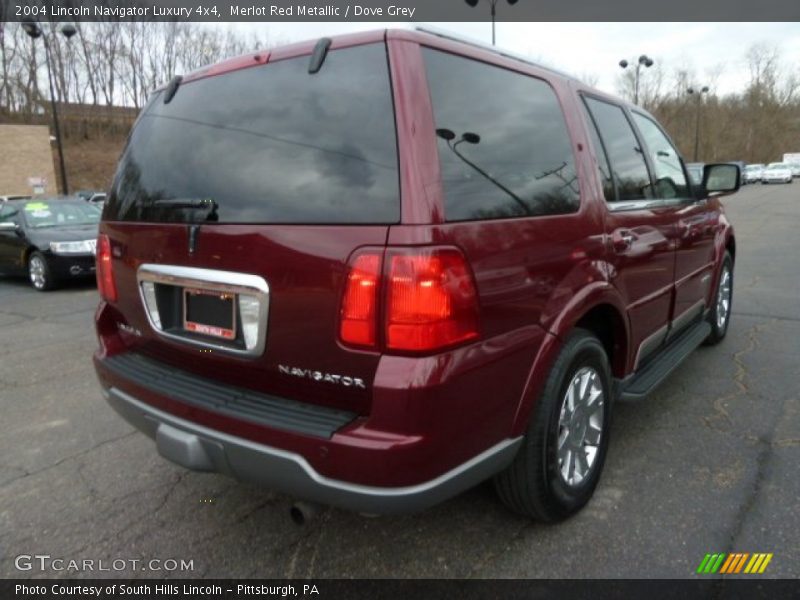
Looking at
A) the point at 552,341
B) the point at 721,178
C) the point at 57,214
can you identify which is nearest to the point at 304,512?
the point at 552,341

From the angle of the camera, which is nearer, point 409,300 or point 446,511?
point 409,300

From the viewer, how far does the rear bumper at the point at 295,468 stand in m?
1.82

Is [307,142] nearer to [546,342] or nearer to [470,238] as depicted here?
[470,238]

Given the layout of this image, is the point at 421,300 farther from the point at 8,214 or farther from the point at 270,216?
the point at 8,214

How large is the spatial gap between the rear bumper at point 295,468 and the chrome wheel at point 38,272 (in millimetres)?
8056

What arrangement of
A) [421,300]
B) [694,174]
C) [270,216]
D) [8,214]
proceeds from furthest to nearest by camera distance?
[694,174]
[8,214]
[270,216]
[421,300]

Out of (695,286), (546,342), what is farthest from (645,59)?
(546,342)

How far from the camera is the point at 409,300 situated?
69.6 inches

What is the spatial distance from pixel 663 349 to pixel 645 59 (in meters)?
29.7

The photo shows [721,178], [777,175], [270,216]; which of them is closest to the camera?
[270,216]

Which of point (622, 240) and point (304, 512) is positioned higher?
point (622, 240)

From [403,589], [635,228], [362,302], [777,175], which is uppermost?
[777,175]

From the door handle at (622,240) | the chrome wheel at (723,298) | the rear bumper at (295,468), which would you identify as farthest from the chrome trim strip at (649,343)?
the chrome wheel at (723,298)

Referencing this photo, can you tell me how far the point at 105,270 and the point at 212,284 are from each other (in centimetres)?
90
